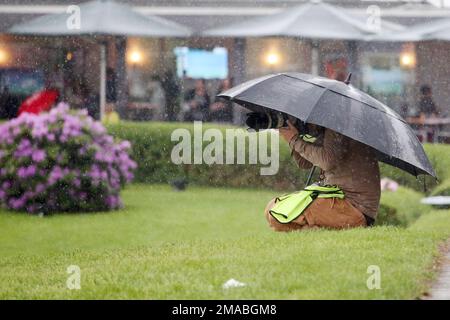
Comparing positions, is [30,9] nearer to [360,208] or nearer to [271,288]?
[360,208]

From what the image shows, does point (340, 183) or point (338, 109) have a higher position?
point (338, 109)

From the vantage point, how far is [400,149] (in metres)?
6.06

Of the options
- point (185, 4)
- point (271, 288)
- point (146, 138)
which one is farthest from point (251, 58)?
point (271, 288)

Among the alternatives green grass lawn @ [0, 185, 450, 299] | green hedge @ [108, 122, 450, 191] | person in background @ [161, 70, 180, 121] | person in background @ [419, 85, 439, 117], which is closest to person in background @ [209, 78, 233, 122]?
person in background @ [161, 70, 180, 121]

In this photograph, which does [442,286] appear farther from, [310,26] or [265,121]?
[310,26]

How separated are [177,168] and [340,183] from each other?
8611 mm

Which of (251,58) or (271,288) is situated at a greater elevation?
(251,58)

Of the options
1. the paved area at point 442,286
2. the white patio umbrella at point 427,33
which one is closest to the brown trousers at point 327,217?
the paved area at point 442,286

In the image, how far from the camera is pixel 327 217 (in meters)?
6.42

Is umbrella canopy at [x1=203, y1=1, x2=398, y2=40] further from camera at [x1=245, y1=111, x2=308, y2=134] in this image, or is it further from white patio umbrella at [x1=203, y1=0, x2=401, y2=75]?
camera at [x1=245, y1=111, x2=308, y2=134]

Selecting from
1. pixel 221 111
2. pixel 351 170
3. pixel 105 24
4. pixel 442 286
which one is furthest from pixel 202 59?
pixel 442 286

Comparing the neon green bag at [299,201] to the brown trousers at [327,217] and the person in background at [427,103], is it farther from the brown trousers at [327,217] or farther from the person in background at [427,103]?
the person in background at [427,103]

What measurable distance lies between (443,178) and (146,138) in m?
5.24

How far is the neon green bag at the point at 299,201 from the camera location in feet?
20.5
